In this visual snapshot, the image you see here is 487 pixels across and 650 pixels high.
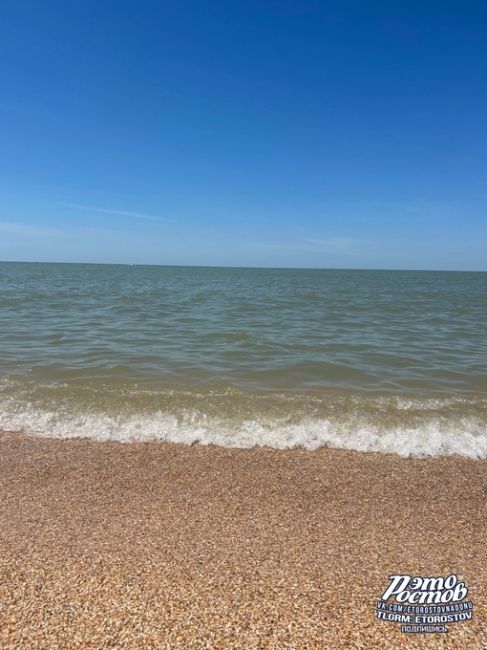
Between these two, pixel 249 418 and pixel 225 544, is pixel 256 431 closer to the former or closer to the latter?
pixel 249 418

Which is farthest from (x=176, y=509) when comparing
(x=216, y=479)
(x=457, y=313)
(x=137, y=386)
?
(x=457, y=313)

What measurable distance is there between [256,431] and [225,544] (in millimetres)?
2563

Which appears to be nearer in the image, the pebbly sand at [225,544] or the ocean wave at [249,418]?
A: the pebbly sand at [225,544]

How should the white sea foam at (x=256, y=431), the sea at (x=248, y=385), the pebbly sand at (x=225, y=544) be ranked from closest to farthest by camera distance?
the pebbly sand at (x=225, y=544)
the white sea foam at (x=256, y=431)
the sea at (x=248, y=385)

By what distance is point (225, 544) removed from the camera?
10.00ft

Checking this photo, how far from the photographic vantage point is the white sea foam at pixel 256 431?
5219 mm

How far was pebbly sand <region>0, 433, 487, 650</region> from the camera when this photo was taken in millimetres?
2268

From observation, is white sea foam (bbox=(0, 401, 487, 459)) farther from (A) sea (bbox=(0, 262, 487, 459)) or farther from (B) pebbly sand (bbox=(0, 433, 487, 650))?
(B) pebbly sand (bbox=(0, 433, 487, 650))

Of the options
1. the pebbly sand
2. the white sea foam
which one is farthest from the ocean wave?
the pebbly sand

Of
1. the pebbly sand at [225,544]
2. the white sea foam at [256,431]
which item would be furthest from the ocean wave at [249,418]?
the pebbly sand at [225,544]

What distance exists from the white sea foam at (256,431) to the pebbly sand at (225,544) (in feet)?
1.25

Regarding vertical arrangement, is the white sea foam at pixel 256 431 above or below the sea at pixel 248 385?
below

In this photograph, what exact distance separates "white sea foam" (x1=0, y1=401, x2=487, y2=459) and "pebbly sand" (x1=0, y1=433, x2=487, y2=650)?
380mm

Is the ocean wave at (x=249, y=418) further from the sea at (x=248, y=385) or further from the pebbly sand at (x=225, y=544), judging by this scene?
the pebbly sand at (x=225, y=544)
